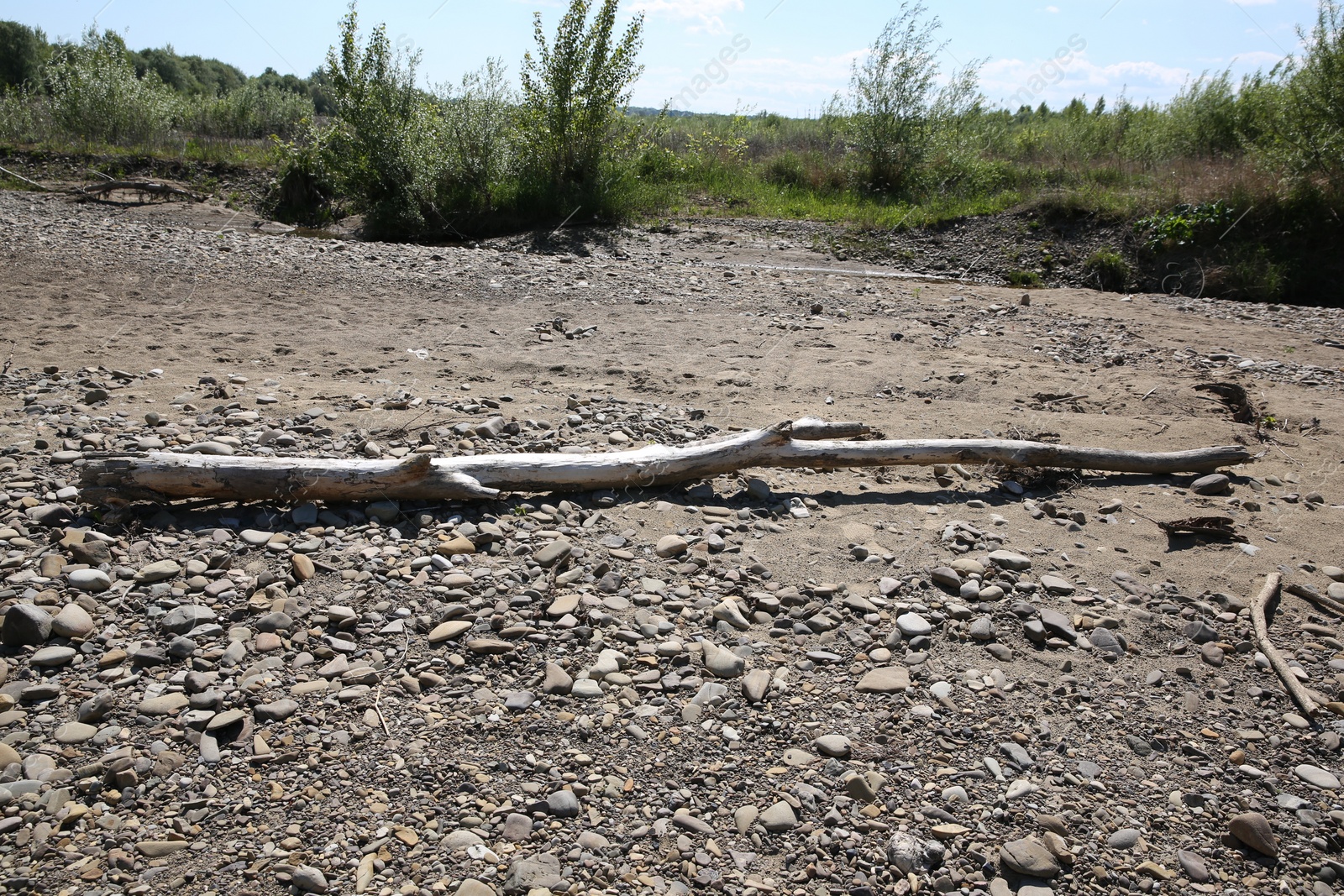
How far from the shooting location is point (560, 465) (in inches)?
168

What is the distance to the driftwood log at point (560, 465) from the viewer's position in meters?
3.82

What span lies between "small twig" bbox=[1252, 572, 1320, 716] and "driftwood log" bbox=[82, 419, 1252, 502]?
1.18m

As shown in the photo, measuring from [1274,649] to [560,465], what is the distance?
10.8 ft

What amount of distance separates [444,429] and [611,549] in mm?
1670

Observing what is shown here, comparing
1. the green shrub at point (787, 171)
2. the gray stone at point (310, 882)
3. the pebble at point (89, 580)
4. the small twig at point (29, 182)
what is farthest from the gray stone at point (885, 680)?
the small twig at point (29, 182)

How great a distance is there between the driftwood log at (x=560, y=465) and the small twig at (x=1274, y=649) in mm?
1180

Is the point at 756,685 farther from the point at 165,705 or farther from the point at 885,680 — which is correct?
the point at 165,705

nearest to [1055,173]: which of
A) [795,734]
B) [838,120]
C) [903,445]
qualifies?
[838,120]

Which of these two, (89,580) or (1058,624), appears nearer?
(89,580)

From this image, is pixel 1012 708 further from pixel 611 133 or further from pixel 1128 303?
pixel 611 133

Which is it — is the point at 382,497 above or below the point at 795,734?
above

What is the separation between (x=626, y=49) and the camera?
44.8 feet

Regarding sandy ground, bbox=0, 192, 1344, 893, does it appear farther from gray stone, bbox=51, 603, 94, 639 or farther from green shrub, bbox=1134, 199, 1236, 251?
green shrub, bbox=1134, 199, 1236, 251

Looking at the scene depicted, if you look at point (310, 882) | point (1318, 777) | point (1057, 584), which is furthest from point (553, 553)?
point (1318, 777)
